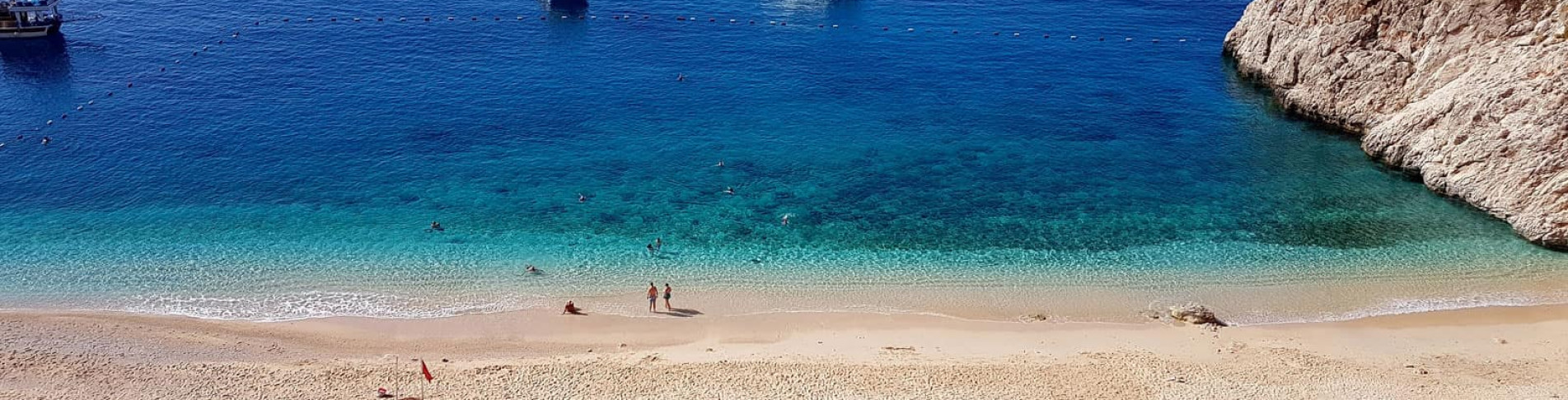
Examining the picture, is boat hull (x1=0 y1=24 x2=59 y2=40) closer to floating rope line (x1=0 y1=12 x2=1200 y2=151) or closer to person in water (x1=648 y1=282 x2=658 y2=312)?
floating rope line (x1=0 y1=12 x2=1200 y2=151)

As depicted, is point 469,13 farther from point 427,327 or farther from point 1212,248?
point 1212,248

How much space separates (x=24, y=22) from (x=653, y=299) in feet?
242

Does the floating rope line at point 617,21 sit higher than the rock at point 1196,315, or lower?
higher

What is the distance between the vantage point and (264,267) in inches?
1954

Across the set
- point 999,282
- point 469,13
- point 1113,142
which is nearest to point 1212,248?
point 999,282

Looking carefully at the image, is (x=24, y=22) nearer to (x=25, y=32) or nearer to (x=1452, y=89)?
(x=25, y=32)

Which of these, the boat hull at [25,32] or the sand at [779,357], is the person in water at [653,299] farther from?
the boat hull at [25,32]

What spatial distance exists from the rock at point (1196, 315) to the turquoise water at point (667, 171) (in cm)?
273

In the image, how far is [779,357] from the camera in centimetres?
4122

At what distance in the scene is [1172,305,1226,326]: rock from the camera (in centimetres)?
4409

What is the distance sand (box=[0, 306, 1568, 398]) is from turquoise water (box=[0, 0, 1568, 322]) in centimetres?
228

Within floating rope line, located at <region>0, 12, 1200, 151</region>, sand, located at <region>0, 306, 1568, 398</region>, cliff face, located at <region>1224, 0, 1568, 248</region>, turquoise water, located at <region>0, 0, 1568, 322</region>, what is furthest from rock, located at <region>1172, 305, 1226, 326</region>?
floating rope line, located at <region>0, 12, 1200, 151</region>

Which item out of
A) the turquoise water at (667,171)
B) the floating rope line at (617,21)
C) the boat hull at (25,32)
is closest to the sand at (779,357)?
the turquoise water at (667,171)

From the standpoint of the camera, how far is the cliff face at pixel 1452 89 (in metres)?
50.9
